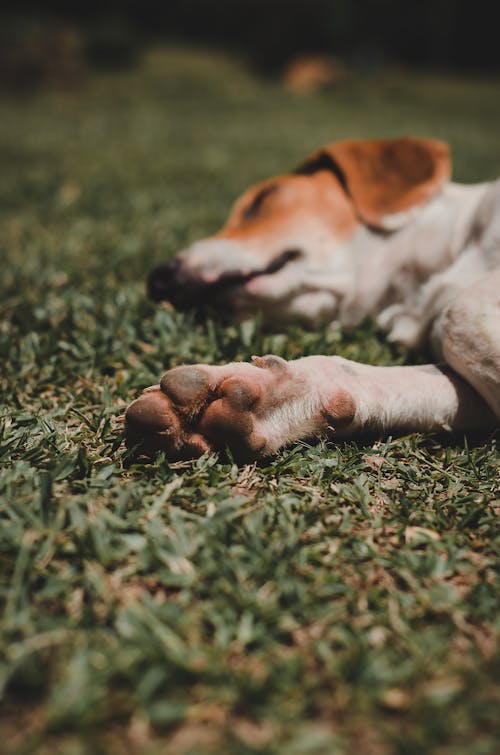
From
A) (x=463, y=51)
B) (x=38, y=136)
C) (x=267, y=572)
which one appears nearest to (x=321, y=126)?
(x=38, y=136)

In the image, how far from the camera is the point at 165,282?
2611 millimetres

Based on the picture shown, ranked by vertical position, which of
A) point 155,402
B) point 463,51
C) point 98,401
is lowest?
point 98,401

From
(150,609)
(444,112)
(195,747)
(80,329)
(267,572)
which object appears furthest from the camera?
(444,112)

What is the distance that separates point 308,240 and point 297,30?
97.0 feet

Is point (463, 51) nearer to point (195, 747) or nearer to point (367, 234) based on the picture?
point (367, 234)

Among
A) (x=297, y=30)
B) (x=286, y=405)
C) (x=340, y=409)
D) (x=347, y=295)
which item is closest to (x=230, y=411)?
(x=286, y=405)

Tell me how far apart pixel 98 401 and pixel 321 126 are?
35.4ft

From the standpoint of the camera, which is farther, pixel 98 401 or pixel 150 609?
pixel 98 401

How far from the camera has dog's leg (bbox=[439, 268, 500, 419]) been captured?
5.86 ft

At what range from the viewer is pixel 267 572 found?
4.29ft

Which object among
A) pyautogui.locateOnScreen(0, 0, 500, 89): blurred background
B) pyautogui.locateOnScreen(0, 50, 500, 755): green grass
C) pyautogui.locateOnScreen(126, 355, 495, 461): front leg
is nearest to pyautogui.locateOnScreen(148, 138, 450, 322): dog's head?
pyautogui.locateOnScreen(0, 50, 500, 755): green grass

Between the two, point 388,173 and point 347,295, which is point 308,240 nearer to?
point 347,295

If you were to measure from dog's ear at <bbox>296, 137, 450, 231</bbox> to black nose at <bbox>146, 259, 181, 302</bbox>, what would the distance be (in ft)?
2.83

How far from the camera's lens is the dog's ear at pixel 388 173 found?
2609mm
